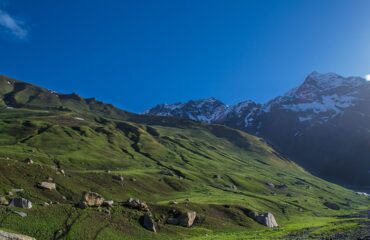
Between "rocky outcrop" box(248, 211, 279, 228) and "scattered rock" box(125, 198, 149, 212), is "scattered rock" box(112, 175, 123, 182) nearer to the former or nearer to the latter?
"rocky outcrop" box(248, 211, 279, 228)

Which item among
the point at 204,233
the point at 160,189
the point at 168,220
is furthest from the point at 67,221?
the point at 160,189

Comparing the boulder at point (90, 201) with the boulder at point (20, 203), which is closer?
the boulder at point (20, 203)

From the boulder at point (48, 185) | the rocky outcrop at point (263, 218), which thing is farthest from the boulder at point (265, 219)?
the boulder at point (48, 185)

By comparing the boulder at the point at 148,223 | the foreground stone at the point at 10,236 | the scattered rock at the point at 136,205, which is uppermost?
the scattered rock at the point at 136,205

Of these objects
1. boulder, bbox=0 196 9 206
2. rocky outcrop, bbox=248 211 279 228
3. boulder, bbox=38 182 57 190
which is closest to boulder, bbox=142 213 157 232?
boulder, bbox=0 196 9 206

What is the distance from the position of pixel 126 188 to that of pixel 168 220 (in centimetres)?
5372

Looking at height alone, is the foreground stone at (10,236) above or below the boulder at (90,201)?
below

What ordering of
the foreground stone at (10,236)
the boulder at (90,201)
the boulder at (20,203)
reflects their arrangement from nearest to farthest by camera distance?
1. the foreground stone at (10,236)
2. the boulder at (20,203)
3. the boulder at (90,201)

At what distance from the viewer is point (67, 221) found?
80750mm

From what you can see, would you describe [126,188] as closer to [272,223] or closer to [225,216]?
[225,216]

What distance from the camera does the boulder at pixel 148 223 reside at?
9119 centimetres

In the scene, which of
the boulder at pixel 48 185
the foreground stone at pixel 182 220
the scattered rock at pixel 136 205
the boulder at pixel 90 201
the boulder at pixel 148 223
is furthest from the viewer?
the boulder at pixel 48 185

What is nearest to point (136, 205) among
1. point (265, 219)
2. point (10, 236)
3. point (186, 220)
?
point (186, 220)

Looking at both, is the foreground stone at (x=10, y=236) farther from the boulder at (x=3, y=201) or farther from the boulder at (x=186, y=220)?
the boulder at (x=186, y=220)
